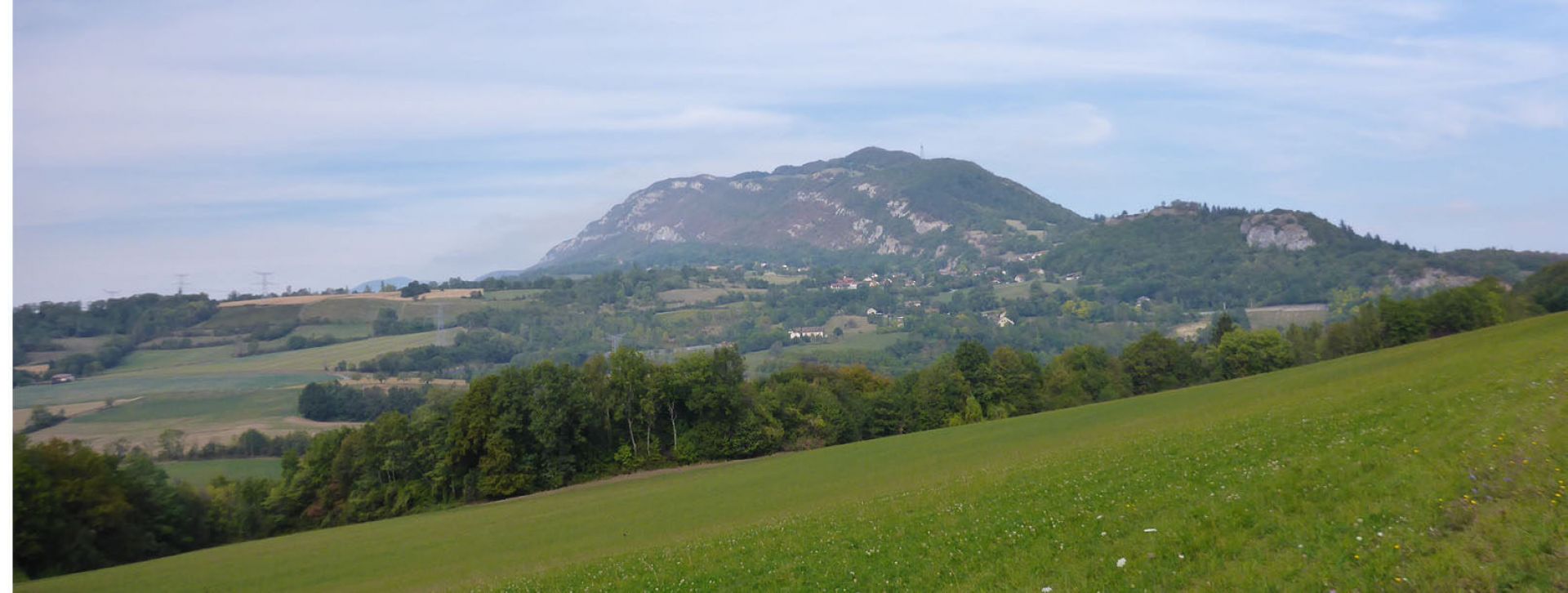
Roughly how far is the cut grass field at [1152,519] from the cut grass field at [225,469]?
156 ft

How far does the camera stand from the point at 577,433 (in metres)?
76.5

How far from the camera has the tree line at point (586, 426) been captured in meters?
51.9

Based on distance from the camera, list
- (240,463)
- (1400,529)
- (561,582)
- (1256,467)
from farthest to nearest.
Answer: (240,463) < (561,582) < (1256,467) < (1400,529)

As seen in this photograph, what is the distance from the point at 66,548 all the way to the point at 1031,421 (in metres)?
62.7

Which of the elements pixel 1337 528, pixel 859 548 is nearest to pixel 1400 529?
pixel 1337 528

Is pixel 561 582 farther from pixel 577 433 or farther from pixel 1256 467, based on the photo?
pixel 577 433

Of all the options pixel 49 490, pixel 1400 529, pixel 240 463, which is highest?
pixel 1400 529

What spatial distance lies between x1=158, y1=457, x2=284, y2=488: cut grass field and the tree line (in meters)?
6.60

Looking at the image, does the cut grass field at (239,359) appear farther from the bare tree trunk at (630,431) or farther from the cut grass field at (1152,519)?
the cut grass field at (1152,519)

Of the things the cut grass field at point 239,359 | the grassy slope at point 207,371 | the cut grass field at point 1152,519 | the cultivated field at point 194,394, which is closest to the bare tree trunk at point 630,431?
the cut grass field at point 1152,519

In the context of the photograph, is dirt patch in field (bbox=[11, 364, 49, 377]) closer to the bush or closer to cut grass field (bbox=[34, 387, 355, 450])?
cut grass field (bbox=[34, 387, 355, 450])

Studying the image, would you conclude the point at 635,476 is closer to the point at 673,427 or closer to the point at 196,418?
the point at 673,427

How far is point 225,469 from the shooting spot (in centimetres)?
9219

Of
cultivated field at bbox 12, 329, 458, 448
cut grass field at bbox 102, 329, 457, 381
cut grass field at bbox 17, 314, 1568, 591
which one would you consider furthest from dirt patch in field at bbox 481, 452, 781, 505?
cut grass field at bbox 102, 329, 457, 381
